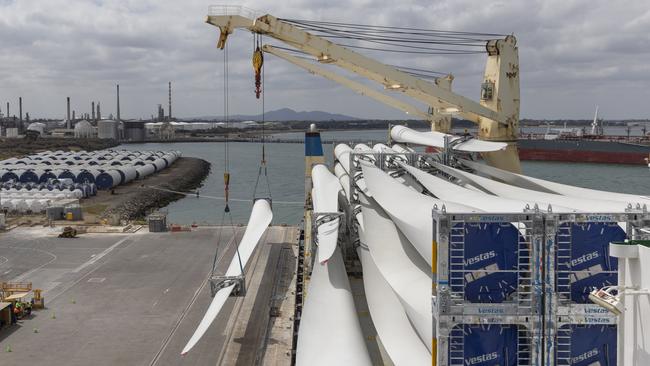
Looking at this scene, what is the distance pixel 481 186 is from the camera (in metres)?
14.5

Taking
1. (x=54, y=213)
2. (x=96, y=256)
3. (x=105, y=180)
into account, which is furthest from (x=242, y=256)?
(x=105, y=180)

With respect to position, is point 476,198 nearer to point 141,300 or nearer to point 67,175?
point 141,300

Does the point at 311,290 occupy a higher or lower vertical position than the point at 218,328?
higher

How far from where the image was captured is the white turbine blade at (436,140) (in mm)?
18628

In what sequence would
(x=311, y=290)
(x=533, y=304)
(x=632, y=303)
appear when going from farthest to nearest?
(x=311, y=290) → (x=533, y=304) → (x=632, y=303)

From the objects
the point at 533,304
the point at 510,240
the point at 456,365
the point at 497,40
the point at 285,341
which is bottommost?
the point at 285,341

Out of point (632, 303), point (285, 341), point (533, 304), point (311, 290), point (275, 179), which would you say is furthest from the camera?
point (275, 179)

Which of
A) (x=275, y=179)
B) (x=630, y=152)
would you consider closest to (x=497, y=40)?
(x=275, y=179)

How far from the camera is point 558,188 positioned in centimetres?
1380

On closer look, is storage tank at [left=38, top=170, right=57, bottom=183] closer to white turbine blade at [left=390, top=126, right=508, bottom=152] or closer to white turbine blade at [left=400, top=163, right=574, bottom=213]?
white turbine blade at [left=390, top=126, right=508, bottom=152]

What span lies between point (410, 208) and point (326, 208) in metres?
5.27

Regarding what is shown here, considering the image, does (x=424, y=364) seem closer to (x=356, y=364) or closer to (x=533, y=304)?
(x=356, y=364)

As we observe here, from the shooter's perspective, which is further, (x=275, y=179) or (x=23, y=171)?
(x=275, y=179)

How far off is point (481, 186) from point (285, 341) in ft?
23.7
